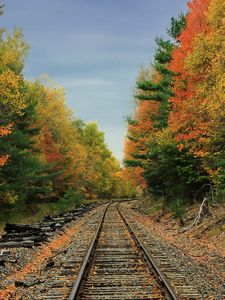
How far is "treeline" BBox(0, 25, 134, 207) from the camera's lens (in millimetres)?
31312

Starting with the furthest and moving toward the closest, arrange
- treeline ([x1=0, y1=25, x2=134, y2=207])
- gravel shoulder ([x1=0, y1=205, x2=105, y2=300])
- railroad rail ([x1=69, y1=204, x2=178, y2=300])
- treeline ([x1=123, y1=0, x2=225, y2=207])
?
treeline ([x1=0, y1=25, x2=134, y2=207]) → treeline ([x1=123, y1=0, x2=225, y2=207]) → gravel shoulder ([x1=0, y1=205, x2=105, y2=300]) → railroad rail ([x1=69, y1=204, x2=178, y2=300])

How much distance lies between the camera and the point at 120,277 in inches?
382

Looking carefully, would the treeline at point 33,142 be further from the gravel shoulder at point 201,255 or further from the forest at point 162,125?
the gravel shoulder at point 201,255

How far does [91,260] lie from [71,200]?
30311 mm

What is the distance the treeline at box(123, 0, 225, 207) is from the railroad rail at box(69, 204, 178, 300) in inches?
267

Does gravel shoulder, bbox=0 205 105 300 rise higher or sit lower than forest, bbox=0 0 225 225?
lower

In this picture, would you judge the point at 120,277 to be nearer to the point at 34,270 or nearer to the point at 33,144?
the point at 34,270

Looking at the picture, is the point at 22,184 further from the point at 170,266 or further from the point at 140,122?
the point at 170,266

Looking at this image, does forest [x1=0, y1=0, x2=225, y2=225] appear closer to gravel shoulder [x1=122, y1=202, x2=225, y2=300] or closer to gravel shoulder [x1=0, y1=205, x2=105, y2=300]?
gravel shoulder [x1=122, y1=202, x2=225, y2=300]

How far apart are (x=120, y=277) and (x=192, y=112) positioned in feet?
38.9

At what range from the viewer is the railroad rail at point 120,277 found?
8.10m

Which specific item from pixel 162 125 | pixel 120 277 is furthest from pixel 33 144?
pixel 120 277

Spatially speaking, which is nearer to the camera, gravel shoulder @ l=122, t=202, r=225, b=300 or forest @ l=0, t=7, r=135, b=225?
gravel shoulder @ l=122, t=202, r=225, b=300

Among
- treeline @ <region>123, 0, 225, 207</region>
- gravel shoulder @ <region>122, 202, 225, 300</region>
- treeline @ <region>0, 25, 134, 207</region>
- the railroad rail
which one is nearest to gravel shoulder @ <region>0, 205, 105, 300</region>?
the railroad rail
